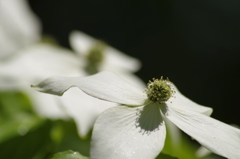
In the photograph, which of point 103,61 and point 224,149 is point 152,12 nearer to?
point 103,61

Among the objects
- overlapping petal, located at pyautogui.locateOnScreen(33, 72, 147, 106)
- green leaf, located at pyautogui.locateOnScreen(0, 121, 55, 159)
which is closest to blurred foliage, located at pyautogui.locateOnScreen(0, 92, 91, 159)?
green leaf, located at pyautogui.locateOnScreen(0, 121, 55, 159)

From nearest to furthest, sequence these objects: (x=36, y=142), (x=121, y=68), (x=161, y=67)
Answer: (x=36, y=142) → (x=121, y=68) → (x=161, y=67)

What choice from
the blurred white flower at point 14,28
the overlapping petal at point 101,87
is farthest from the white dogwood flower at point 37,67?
the overlapping petal at point 101,87

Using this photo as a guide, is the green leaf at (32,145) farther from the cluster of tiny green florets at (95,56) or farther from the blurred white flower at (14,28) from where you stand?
the blurred white flower at (14,28)

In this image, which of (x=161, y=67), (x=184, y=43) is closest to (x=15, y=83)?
(x=161, y=67)

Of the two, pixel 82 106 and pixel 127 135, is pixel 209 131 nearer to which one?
pixel 127 135

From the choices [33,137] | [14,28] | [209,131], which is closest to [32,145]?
Answer: [33,137]
